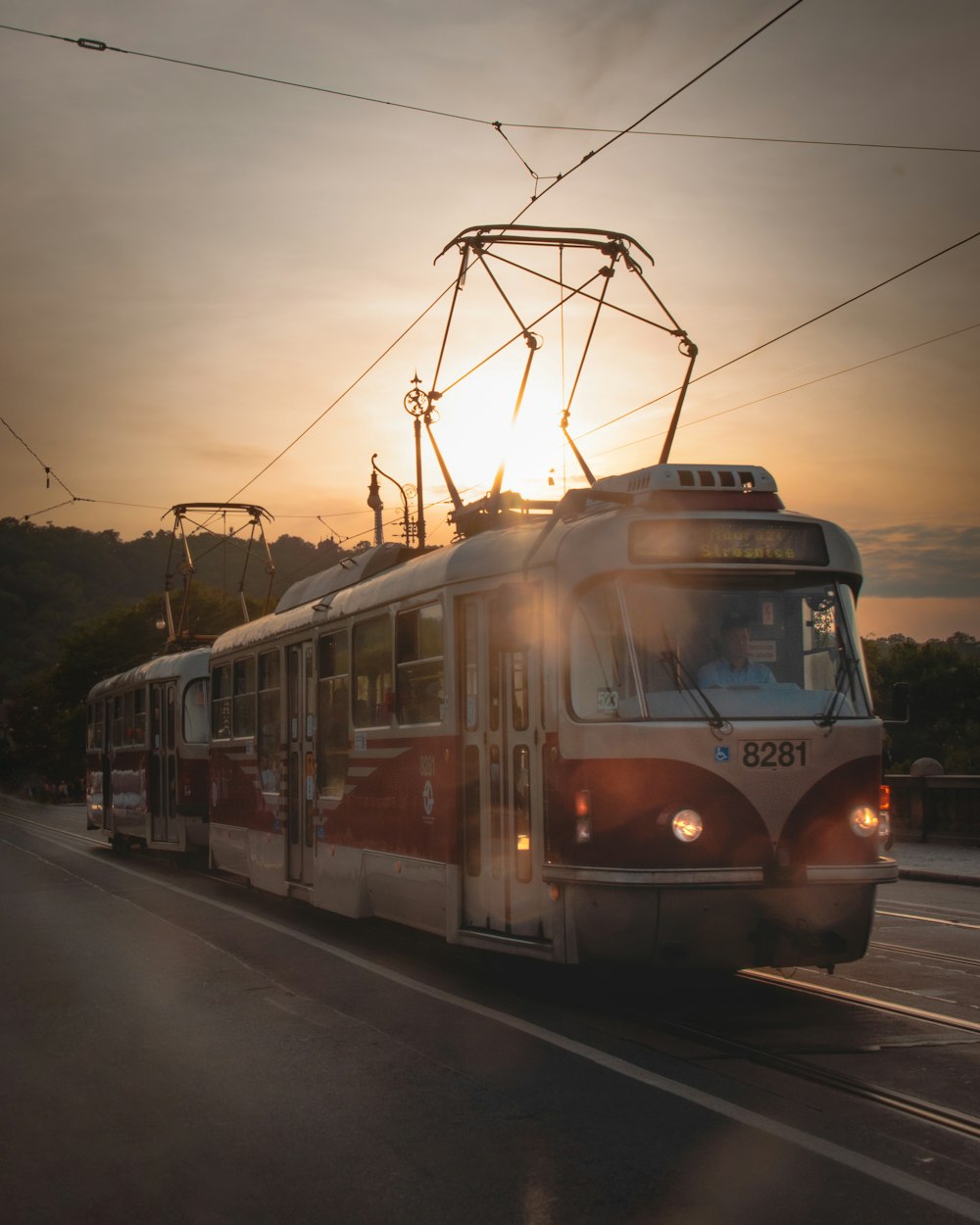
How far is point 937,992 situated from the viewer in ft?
30.3

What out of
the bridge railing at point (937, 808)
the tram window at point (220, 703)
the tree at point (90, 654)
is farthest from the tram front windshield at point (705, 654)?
the tree at point (90, 654)

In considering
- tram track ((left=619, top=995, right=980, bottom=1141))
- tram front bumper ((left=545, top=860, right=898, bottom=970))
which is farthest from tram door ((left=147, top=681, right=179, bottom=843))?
tram track ((left=619, top=995, right=980, bottom=1141))

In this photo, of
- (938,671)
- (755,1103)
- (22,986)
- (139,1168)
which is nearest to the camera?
(139,1168)

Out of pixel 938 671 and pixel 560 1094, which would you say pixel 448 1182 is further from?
pixel 938 671

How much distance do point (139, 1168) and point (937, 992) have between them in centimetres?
554

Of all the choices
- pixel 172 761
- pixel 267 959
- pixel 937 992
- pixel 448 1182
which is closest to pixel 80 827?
pixel 172 761

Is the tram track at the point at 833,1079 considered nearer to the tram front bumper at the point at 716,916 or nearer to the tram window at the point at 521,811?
the tram front bumper at the point at 716,916

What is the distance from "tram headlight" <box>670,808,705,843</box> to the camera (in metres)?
8.17

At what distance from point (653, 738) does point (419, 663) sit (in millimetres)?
3017

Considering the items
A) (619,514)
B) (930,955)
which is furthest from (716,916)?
(930,955)

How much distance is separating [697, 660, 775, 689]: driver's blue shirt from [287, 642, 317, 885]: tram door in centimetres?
608

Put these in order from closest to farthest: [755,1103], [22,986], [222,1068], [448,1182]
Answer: [448,1182], [755,1103], [222,1068], [22,986]

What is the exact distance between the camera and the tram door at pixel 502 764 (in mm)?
9062

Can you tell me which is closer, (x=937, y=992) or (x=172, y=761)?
(x=937, y=992)
